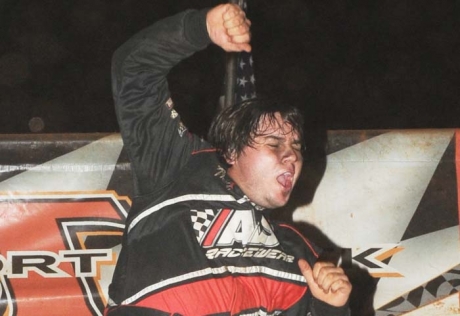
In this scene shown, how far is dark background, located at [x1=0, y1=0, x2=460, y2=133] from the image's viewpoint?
10.5 m

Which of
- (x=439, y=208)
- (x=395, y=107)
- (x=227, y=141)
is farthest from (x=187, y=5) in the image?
(x=227, y=141)

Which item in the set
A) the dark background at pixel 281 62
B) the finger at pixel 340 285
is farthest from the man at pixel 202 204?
the dark background at pixel 281 62

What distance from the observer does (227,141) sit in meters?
2.77

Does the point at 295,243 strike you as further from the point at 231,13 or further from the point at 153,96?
the point at 231,13

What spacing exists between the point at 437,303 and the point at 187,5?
24.5 ft

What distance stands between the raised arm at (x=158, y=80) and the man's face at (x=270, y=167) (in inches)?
8.0

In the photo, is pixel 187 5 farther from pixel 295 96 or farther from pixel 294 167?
pixel 294 167

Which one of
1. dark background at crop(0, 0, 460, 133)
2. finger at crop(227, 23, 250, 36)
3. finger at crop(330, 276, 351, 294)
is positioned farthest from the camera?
dark background at crop(0, 0, 460, 133)

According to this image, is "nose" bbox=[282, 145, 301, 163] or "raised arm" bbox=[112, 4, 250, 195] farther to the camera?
"nose" bbox=[282, 145, 301, 163]

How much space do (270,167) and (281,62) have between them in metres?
8.50

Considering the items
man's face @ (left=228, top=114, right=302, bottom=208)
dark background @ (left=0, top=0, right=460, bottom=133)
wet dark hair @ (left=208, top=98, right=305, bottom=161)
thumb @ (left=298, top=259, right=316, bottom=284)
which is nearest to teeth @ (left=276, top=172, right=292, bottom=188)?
man's face @ (left=228, top=114, right=302, bottom=208)

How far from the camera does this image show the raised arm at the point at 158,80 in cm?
232

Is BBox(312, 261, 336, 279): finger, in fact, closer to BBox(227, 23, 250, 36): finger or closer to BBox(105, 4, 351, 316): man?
BBox(105, 4, 351, 316): man

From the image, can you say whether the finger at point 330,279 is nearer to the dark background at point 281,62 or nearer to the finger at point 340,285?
the finger at point 340,285
